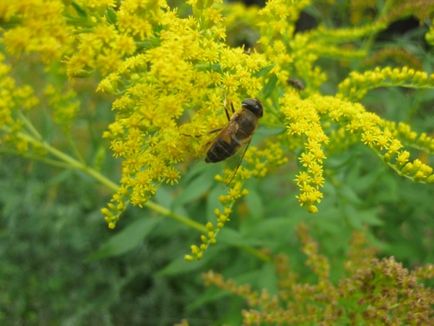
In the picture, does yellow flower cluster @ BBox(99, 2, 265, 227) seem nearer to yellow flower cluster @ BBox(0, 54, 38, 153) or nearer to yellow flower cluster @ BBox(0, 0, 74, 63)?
yellow flower cluster @ BBox(0, 0, 74, 63)

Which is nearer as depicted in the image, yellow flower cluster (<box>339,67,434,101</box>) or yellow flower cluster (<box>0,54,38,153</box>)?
yellow flower cluster (<box>339,67,434,101</box>)

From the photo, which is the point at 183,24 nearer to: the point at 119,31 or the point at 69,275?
the point at 119,31

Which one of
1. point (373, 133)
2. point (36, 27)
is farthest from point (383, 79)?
point (36, 27)

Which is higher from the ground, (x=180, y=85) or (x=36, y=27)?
(x=36, y=27)

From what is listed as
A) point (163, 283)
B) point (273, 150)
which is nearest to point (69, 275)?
point (163, 283)

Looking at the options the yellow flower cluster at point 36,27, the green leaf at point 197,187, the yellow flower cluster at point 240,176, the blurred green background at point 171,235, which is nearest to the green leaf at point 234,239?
the blurred green background at point 171,235

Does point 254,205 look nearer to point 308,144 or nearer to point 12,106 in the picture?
point 308,144

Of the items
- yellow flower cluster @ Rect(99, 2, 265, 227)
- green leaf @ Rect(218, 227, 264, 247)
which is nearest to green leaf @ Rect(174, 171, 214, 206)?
green leaf @ Rect(218, 227, 264, 247)
